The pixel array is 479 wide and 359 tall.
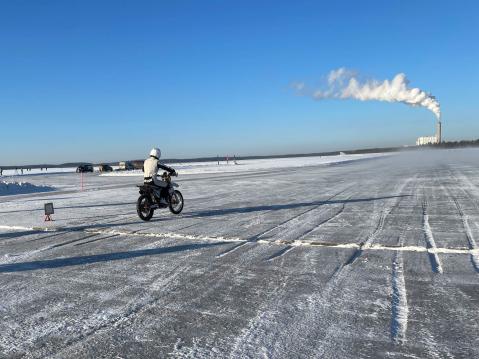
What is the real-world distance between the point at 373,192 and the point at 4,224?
43.5 ft

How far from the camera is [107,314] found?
14.7 feet

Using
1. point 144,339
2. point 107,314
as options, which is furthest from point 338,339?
point 107,314

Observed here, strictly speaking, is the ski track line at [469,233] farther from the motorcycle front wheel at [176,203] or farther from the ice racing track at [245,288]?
the motorcycle front wheel at [176,203]

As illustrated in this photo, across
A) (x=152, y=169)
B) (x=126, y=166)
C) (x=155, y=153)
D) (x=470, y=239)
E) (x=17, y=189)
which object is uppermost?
(x=155, y=153)

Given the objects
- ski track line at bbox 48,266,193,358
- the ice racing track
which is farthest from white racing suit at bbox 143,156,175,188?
ski track line at bbox 48,266,193,358

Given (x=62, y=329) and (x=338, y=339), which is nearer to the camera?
(x=338, y=339)

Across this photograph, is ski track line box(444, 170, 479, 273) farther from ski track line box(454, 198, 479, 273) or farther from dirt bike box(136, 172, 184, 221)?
dirt bike box(136, 172, 184, 221)

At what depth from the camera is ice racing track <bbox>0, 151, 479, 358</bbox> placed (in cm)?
375

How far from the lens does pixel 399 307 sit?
4504 millimetres

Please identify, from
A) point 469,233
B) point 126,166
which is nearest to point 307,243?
point 469,233

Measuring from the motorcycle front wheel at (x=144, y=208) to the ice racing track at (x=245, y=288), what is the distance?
2.42ft

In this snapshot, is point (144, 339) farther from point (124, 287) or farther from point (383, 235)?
point (383, 235)

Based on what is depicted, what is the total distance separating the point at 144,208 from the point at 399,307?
8179 mm

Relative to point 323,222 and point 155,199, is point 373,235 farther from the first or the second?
point 155,199
